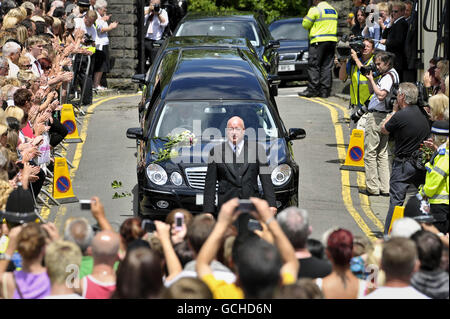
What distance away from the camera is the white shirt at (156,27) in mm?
22812

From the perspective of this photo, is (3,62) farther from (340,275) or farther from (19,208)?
(340,275)

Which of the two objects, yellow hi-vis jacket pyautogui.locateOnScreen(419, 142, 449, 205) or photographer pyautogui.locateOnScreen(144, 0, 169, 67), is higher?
yellow hi-vis jacket pyautogui.locateOnScreen(419, 142, 449, 205)

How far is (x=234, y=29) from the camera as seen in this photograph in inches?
765

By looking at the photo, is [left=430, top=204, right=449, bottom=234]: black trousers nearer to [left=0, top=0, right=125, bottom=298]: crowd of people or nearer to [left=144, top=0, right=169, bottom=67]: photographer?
[left=0, top=0, right=125, bottom=298]: crowd of people

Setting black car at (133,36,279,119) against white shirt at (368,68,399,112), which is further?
black car at (133,36,279,119)

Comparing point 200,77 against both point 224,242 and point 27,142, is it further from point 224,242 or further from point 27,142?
point 224,242

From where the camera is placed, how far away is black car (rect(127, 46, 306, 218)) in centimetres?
1095

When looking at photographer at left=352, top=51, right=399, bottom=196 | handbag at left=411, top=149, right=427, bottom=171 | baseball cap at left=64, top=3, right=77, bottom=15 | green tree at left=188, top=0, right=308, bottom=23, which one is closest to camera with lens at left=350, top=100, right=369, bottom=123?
photographer at left=352, top=51, right=399, bottom=196

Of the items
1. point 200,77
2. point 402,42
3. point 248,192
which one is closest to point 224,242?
point 248,192

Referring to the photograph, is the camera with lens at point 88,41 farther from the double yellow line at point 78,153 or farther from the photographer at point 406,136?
the photographer at point 406,136

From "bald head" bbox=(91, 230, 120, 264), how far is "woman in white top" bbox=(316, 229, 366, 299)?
1410 millimetres

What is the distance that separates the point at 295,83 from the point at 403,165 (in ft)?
44.5

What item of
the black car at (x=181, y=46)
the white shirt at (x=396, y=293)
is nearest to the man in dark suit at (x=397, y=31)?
the black car at (x=181, y=46)

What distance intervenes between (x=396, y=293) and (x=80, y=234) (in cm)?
227
